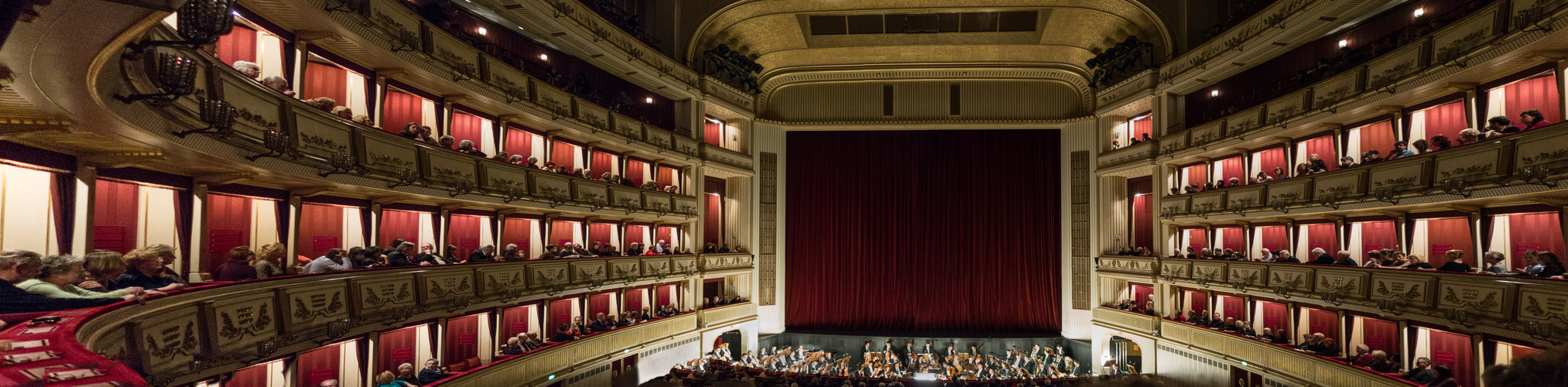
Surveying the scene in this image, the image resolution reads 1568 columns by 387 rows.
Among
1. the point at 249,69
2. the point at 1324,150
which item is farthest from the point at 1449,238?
the point at 249,69

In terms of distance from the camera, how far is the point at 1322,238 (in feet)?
51.6

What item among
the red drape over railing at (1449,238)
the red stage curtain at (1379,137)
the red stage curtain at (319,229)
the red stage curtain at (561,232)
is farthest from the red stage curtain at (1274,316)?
the red stage curtain at (319,229)

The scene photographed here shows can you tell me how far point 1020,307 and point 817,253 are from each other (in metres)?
6.78

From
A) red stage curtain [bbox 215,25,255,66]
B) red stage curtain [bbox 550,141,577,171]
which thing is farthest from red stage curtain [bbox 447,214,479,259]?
red stage curtain [bbox 215,25,255,66]

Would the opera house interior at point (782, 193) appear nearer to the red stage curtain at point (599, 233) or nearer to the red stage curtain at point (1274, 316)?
the red stage curtain at point (599, 233)

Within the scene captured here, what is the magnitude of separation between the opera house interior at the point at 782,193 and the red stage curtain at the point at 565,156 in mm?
113

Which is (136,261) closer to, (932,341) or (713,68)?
(713,68)

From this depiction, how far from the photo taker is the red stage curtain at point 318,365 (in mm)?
10875

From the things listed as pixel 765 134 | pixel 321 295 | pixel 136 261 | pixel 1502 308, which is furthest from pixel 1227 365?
pixel 136 261

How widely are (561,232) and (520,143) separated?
8.31 ft

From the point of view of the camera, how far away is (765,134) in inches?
987

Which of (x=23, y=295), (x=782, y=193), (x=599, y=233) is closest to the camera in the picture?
(x=23, y=295)

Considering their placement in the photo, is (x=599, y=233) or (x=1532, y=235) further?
(x=599, y=233)

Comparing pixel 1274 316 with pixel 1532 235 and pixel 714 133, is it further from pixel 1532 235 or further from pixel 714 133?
pixel 714 133
